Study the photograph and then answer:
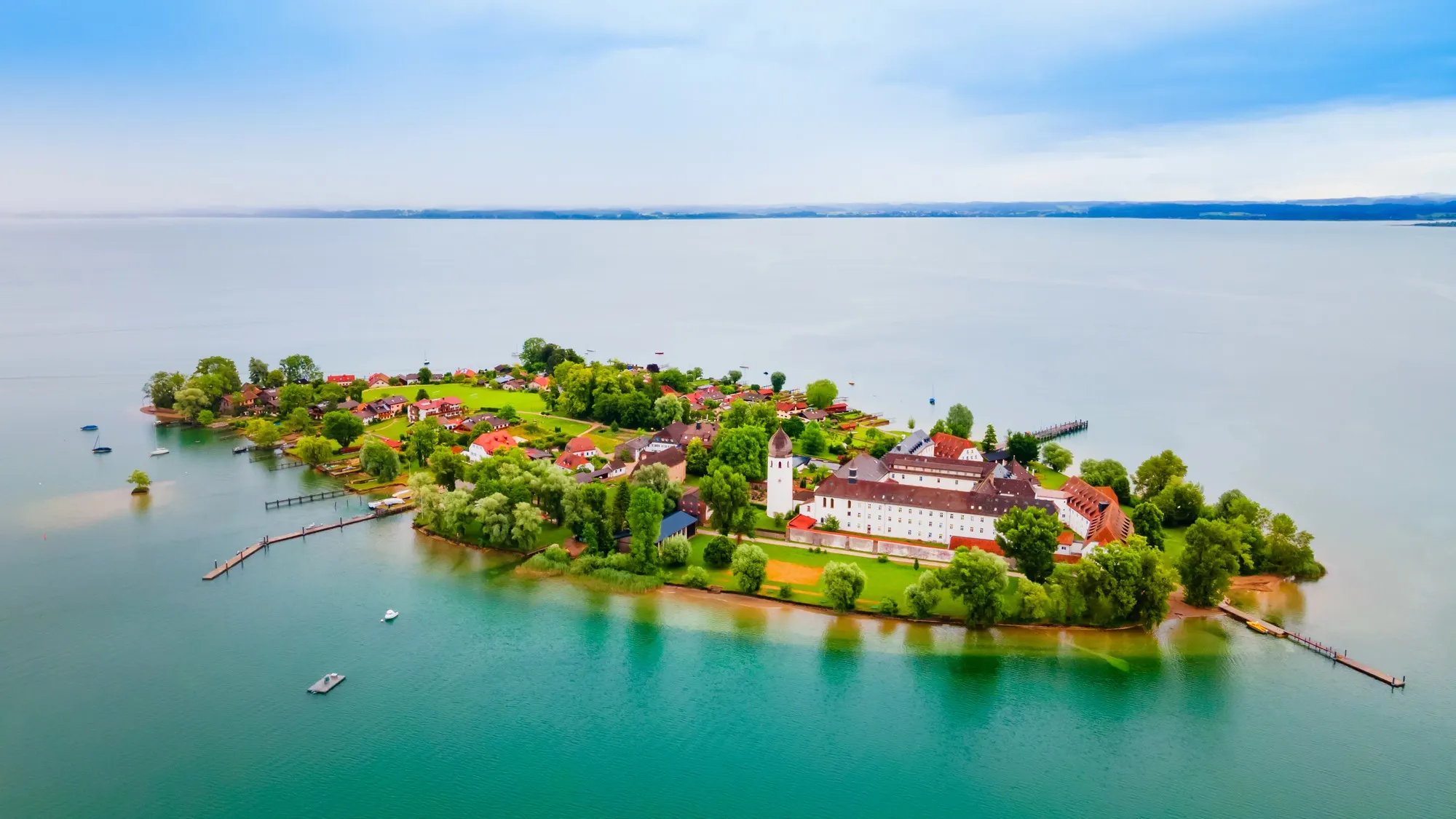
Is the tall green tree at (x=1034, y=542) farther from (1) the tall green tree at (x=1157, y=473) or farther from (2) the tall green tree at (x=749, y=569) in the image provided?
(1) the tall green tree at (x=1157, y=473)

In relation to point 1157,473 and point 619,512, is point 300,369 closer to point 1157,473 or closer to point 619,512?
point 619,512

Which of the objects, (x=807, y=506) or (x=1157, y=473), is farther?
(x=1157, y=473)

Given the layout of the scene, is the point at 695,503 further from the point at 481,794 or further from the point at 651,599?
the point at 481,794

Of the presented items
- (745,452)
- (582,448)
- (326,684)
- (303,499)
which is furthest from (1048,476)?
(303,499)

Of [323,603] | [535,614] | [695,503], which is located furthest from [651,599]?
[323,603]

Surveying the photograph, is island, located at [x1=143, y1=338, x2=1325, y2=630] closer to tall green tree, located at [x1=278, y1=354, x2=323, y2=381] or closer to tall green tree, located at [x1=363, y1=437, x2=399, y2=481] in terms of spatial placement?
tall green tree, located at [x1=363, y1=437, x2=399, y2=481]

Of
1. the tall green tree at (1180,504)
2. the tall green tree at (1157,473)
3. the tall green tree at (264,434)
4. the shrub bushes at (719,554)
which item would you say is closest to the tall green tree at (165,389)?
the tall green tree at (264,434)
